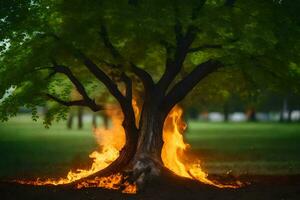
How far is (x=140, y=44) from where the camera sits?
2189 cm

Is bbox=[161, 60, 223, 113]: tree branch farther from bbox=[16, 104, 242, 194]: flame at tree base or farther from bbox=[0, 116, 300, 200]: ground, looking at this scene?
bbox=[0, 116, 300, 200]: ground

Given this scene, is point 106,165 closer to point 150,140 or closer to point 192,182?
point 150,140

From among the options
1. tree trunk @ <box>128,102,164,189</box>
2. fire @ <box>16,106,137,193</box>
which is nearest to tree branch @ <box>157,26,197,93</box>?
tree trunk @ <box>128,102,164,189</box>

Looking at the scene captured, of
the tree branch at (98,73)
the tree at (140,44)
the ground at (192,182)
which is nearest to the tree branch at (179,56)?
the tree at (140,44)

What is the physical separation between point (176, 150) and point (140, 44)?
542cm

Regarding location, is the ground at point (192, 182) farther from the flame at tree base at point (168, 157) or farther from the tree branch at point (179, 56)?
the tree branch at point (179, 56)

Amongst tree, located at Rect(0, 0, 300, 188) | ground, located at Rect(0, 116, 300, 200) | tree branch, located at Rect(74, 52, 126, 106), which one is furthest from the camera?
tree branch, located at Rect(74, 52, 126, 106)

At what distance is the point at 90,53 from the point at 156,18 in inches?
146

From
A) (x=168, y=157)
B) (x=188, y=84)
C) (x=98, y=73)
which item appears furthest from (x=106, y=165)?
(x=188, y=84)

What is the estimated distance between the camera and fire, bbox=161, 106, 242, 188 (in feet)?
79.9

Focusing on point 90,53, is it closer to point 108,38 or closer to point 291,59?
point 108,38

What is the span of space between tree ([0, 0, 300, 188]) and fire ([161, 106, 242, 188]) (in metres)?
1.88

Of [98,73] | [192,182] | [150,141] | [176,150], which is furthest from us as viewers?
[176,150]

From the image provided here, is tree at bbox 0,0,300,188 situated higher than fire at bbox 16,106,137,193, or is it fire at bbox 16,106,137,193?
tree at bbox 0,0,300,188
